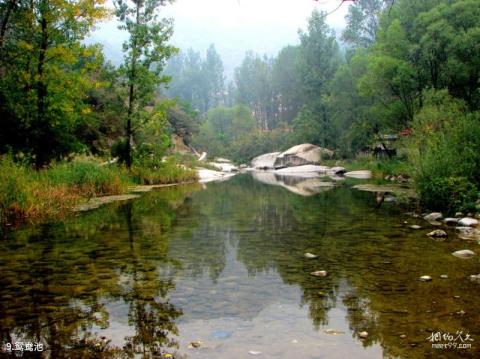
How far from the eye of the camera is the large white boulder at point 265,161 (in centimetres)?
5416

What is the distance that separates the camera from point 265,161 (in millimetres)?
56719

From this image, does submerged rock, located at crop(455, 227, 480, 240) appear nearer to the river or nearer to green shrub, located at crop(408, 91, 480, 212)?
the river

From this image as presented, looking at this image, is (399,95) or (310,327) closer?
(310,327)

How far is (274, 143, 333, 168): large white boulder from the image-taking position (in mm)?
48072

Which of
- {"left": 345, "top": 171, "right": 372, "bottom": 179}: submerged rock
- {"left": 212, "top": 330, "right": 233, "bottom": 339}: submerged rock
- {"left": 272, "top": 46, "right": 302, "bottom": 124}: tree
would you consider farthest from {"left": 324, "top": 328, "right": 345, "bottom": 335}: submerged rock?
{"left": 272, "top": 46, "right": 302, "bottom": 124}: tree

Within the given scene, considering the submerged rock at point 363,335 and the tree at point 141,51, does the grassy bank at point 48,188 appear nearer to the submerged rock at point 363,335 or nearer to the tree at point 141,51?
the tree at point 141,51

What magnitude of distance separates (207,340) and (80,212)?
10.00m

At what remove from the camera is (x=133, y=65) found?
2367 cm

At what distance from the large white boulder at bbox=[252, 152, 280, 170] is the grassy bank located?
33054 mm

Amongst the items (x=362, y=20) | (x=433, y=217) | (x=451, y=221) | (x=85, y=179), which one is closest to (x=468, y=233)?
(x=451, y=221)

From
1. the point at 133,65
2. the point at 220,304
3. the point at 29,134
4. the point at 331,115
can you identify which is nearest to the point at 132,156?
the point at 133,65

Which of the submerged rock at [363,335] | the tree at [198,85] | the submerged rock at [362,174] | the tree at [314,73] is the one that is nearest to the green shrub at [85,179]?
the submerged rock at [363,335]

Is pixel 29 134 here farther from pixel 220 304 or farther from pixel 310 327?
pixel 310 327

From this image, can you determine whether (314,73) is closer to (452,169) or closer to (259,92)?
(259,92)
